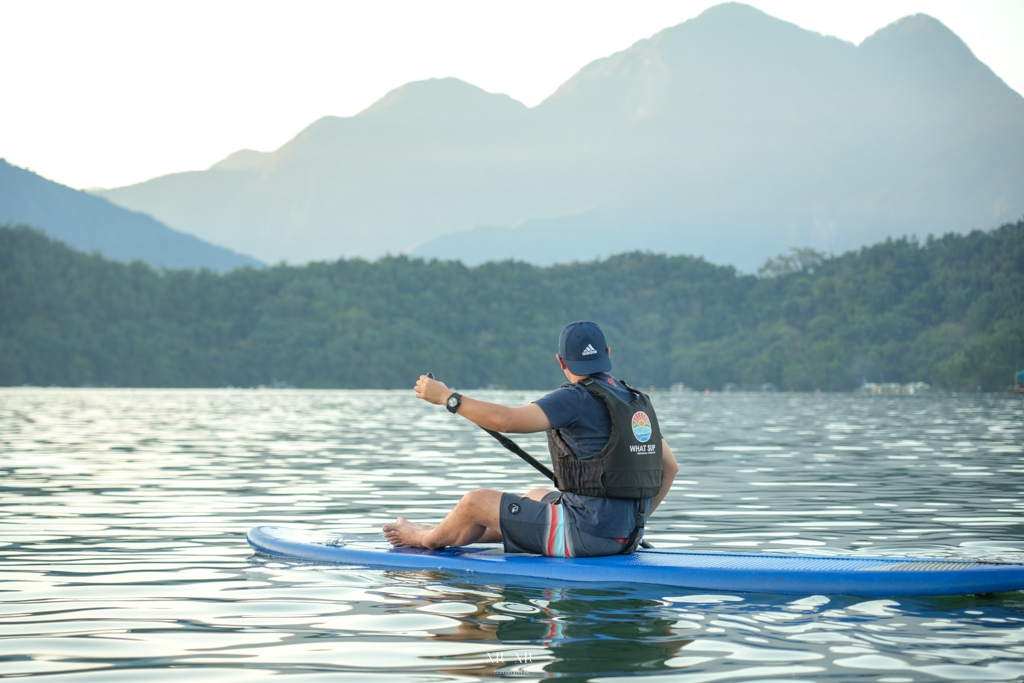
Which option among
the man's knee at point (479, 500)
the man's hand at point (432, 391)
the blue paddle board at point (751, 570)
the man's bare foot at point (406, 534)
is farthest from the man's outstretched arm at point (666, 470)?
the man's bare foot at point (406, 534)

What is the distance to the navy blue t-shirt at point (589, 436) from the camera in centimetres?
698

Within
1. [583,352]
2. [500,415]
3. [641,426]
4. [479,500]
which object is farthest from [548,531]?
[583,352]

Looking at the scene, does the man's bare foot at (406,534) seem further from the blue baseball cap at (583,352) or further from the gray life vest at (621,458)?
the blue baseball cap at (583,352)

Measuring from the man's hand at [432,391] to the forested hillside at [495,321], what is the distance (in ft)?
359

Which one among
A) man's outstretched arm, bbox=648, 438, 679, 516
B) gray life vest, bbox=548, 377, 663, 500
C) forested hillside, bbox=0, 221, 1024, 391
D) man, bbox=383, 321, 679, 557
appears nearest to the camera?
man, bbox=383, 321, 679, 557

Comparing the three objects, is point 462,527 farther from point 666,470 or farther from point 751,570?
point 751,570

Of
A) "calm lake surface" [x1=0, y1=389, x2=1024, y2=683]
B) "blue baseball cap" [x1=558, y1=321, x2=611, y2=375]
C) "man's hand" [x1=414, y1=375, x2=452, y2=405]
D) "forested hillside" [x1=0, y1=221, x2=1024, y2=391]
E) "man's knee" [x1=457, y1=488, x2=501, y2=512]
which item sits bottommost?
"calm lake surface" [x1=0, y1=389, x2=1024, y2=683]

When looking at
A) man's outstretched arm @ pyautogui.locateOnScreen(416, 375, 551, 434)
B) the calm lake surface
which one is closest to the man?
man's outstretched arm @ pyautogui.locateOnScreen(416, 375, 551, 434)

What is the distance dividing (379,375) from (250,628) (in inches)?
4698

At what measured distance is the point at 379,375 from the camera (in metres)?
125

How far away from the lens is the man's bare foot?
8281 mm

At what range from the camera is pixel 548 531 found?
24.8ft

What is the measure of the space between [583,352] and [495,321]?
133779 millimetres

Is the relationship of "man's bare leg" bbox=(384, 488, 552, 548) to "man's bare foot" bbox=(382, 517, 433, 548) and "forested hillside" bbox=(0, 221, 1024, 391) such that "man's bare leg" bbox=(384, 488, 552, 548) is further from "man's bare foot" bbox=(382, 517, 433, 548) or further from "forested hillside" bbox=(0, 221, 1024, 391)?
"forested hillside" bbox=(0, 221, 1024, 391)
